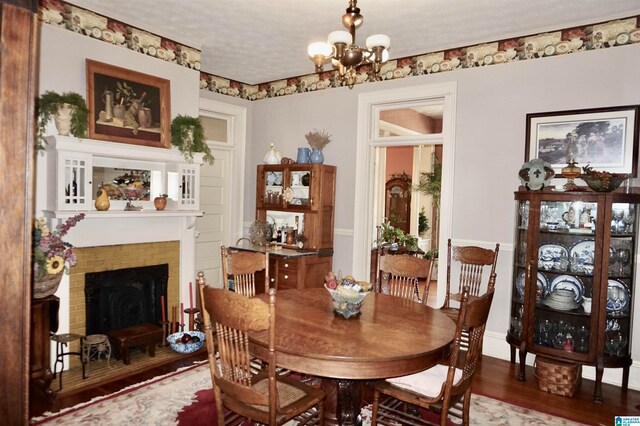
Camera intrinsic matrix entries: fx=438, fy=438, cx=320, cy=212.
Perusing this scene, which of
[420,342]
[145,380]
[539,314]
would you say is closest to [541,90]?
[539,314]

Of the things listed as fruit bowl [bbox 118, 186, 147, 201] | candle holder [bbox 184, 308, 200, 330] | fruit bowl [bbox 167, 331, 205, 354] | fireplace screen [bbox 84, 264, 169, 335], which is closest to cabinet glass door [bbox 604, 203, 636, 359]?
fruit bowl [bbox 167, 331, 205, 354]

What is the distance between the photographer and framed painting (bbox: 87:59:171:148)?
385 centimetres

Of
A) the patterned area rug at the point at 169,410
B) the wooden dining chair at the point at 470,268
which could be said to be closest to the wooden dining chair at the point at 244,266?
the patterned area rug at the point at 169,410

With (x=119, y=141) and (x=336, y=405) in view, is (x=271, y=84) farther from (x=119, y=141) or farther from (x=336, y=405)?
(x=336, y=405)

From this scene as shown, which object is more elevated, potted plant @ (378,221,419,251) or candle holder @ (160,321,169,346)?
potted plant @ (378,221,419,251)

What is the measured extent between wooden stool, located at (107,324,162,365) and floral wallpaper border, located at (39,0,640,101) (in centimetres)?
264

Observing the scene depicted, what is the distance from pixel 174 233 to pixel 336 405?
8.99ft

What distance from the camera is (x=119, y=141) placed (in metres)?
3.99

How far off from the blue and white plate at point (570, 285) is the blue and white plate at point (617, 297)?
20 centimetres

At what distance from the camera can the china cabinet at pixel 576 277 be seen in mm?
3402

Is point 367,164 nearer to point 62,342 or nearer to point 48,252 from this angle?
point 48,252

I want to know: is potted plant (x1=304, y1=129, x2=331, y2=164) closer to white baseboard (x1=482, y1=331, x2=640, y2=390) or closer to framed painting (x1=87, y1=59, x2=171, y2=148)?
framed painting (x1=87, y1=59, x2=171, y2=148)

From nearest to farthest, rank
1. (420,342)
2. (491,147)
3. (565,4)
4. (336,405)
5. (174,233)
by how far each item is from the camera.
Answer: (420,342)
(336,405)
(565,4)
(491,147)
(174,233)

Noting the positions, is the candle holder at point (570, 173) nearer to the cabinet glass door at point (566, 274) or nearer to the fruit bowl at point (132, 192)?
the cabinet glass door at point (566, 274)
